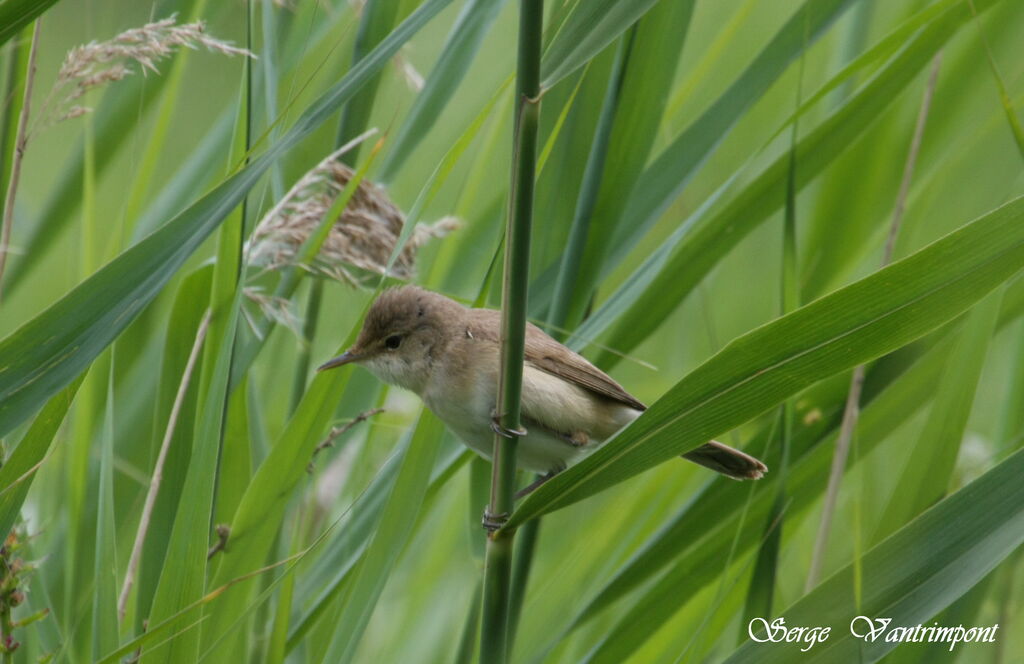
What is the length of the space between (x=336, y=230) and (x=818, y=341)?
3.72ft

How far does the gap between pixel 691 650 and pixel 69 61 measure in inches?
55.6

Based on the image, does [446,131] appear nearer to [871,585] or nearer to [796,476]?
[796,476]

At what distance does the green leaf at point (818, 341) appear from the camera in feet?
4.35

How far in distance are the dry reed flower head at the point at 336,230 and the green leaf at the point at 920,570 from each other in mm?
872

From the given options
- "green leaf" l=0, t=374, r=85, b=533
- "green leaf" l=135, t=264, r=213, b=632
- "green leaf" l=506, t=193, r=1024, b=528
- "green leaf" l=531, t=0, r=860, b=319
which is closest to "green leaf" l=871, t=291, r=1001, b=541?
"green leaf" l=506, t=193, r=1024, b=528

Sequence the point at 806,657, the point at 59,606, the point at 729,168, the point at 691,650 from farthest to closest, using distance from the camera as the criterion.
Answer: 1. the point at 729,168
2. the point at 59,606
3. the point at 691,650
4. the point at 806,657

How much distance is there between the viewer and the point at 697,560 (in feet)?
6.57

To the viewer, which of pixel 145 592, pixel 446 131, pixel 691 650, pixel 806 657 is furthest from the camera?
pixel 446 131

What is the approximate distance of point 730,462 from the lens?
2119mm

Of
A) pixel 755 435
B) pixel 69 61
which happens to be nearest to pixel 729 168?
pixel 755 435

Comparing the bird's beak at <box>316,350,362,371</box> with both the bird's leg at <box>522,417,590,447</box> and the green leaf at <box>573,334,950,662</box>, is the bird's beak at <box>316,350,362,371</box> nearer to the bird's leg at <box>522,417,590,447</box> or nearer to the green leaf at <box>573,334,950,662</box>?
the bird's leg at <box>522,417,590,447</box>

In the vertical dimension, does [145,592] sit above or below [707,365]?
below

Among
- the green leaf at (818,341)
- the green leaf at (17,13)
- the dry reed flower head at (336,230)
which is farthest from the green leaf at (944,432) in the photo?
the green leaf at (17,13)

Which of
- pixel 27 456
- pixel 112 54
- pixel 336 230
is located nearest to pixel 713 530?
pixel 336 230
